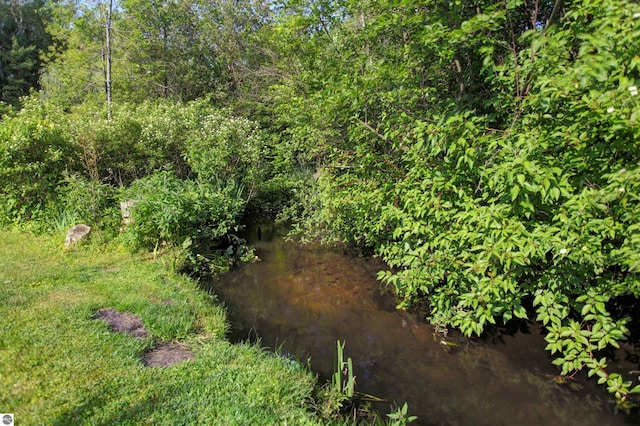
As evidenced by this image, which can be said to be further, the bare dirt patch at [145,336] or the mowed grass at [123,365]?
the bare dirt patch at [145,336]

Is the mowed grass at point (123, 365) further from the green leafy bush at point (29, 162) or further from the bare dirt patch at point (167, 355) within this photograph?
the green leafy bush at point (29, 162)

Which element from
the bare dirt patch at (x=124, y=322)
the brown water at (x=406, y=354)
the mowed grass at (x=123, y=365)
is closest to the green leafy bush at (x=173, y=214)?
the brown water at (x=406, y=354)

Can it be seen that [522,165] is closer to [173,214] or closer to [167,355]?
[167,355]

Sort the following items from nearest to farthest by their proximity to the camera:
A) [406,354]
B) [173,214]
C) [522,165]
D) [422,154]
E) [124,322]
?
[522,165] < [124,322] < [422,154] < [406,354] < [173,214]

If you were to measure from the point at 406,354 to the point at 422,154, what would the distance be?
246 centimetres

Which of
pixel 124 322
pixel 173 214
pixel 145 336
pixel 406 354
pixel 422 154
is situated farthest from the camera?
pixel 173 214

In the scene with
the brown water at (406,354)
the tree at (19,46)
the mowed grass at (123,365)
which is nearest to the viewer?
the mowed grass at (123,365)

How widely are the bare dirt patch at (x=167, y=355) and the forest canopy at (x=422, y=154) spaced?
2339 mm

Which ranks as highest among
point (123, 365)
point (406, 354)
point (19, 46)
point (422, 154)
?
point (19, 46)

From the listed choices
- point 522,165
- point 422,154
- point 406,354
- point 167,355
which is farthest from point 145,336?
point 522,165

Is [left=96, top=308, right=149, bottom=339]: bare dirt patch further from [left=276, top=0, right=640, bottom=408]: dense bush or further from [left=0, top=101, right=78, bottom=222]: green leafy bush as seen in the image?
[left=0, top=101, right=78, bottom=222]: green leafy bush

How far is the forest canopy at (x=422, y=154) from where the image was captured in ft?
9.80

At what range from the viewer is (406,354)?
4.57m

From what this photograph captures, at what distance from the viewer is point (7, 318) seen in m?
3.96
